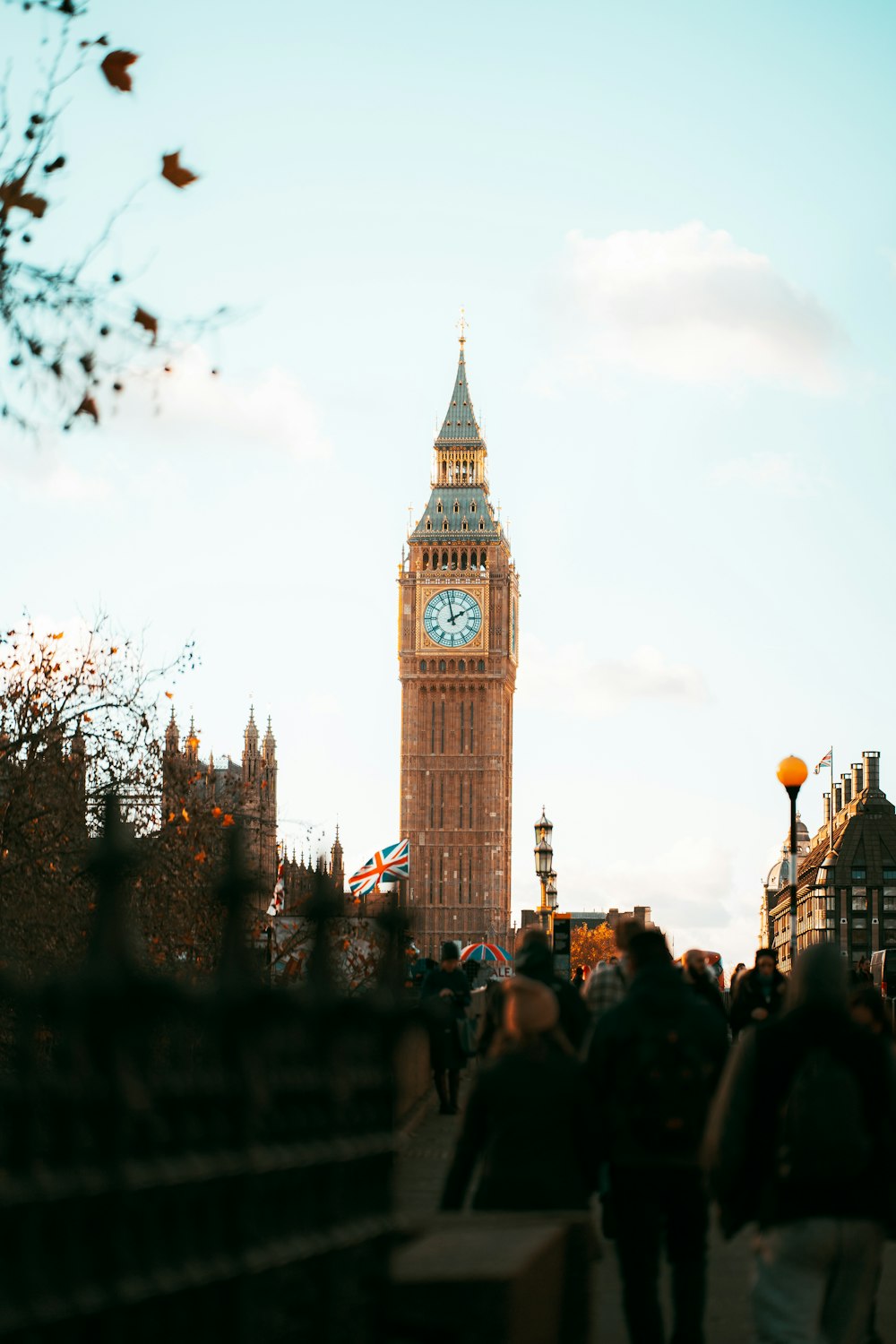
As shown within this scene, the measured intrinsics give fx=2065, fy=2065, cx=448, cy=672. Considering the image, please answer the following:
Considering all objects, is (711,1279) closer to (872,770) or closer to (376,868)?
(376,868)

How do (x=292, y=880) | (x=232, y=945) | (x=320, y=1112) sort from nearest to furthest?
(x=232, y=945), (x=320, y=1112), (x=292, y=880)

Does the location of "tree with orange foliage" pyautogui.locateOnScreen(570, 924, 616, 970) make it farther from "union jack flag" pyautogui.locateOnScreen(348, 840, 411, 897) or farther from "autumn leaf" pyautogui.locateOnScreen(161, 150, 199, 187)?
"autumn leaf" pyautogui.locateOnScreen(161, 150, 199, 187)

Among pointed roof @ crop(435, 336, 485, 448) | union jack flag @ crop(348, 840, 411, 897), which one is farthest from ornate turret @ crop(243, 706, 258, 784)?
union jack flag @ crop(348, 840, 411, 897)

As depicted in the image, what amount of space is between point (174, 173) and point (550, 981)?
5.26 meters

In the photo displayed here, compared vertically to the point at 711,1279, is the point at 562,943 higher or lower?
higher

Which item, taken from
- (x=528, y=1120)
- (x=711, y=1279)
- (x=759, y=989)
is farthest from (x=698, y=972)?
(x=528, y=1120)

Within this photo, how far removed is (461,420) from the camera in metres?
145

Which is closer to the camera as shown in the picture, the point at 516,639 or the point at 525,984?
the point at 525,984

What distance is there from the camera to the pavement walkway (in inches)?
366

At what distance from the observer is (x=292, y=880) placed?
59.1 m

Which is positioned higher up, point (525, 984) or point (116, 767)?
point (116, 767)

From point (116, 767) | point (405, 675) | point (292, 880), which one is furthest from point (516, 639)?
point (116, 767)

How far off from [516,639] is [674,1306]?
132871 millimetres

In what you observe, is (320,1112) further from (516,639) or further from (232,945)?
(516,639)
